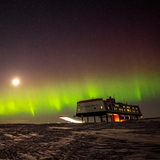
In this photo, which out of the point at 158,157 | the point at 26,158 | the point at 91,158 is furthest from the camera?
the point at 26,158

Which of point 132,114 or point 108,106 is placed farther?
point 132,114

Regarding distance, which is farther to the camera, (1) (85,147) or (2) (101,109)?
(2) (101,109)

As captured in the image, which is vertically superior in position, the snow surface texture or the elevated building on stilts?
the elevated building on stilts

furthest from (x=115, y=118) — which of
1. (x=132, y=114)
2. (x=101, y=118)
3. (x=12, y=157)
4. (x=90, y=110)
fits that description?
(x=12, y=157)

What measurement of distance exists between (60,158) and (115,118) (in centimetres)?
6914

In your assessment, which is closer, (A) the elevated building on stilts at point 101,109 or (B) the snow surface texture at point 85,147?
(B) the snow surface texture at point 85,147

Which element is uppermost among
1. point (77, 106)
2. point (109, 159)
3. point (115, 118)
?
point (77, 106)

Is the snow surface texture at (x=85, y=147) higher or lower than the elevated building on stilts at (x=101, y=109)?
lower

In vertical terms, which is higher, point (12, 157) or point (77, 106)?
point (77, 106)

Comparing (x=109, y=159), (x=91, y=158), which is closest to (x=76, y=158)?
(x=91, y=158)

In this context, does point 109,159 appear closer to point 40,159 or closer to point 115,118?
point 40,159

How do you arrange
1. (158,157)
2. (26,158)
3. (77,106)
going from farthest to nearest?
(77,106), (26,158), (158,157)

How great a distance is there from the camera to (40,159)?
7.89 metres

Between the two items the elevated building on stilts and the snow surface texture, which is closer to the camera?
the snow surface texture
